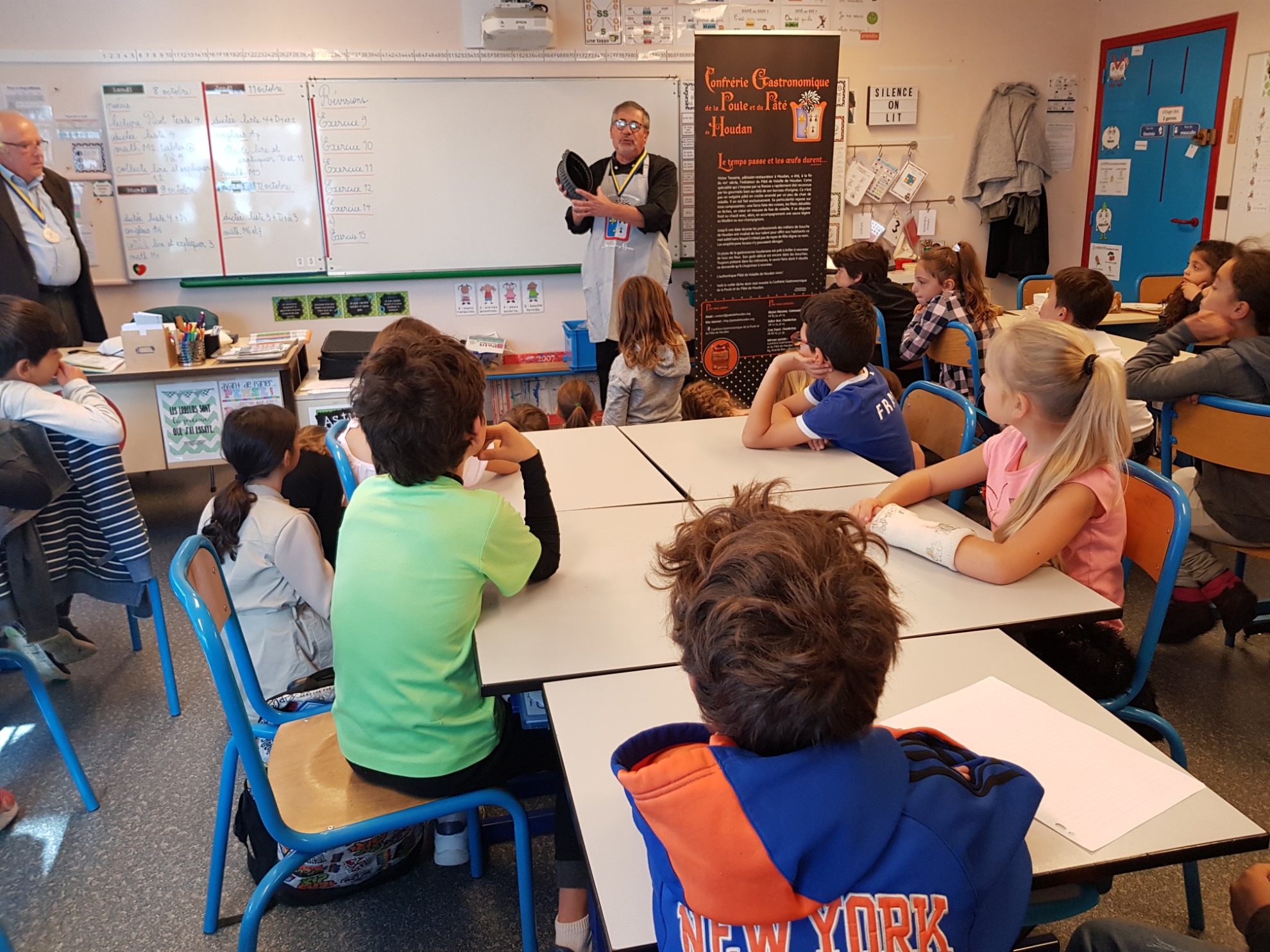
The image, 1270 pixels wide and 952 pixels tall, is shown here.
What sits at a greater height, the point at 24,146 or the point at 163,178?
the point at 24,146

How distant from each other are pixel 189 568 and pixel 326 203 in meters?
3.89

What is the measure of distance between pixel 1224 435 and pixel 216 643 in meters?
2.44

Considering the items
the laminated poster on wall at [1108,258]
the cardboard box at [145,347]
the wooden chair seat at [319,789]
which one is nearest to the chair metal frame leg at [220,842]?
the wooden chair seat at [319,789]

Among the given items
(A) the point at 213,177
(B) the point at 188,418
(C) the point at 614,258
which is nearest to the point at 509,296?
(C) the point at 614,258

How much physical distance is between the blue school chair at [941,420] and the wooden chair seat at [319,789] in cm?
149

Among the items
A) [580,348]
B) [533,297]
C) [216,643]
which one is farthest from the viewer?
[533,297]

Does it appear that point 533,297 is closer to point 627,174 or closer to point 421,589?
point 627,174

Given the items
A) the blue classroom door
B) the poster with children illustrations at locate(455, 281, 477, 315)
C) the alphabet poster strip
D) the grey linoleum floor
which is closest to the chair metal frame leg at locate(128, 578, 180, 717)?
the grey linoleum floor

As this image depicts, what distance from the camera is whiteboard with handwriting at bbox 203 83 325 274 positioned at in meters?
4.63

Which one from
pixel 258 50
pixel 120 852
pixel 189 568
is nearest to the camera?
pixel 189 568

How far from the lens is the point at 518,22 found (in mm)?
4602

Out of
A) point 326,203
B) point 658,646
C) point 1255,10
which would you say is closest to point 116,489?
point 658,646

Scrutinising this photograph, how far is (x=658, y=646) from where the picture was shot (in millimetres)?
1459

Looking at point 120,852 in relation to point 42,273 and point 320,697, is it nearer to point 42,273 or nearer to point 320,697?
point 320,697
